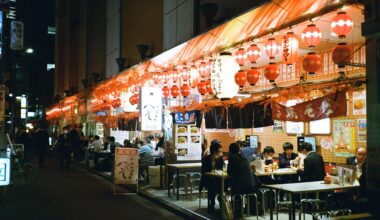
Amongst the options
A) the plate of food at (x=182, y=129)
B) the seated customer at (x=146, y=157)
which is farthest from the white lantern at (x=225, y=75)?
the seated customer at (x=146, y=157)

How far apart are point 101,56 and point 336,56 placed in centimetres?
2965

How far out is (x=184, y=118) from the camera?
17.0 meters

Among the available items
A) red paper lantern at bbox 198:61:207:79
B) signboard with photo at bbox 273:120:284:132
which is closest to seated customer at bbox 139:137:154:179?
red paper lantern at bbox 198:61:207:79

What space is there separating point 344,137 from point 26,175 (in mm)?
13805

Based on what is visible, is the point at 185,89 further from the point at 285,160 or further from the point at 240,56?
the point at 285,160

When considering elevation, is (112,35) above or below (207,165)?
above

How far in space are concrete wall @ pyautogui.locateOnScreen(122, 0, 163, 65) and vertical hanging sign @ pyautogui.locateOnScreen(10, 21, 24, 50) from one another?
706cm

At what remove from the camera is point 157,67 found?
1916 cm

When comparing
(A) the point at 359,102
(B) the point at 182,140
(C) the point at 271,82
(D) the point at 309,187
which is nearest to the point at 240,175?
(D) the point at 309,187

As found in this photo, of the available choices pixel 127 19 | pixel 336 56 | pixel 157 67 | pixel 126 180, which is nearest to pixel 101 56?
pixel 127 19

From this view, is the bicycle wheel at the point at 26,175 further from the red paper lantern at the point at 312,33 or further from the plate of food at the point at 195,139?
the red paper lantern at the point at 312,33

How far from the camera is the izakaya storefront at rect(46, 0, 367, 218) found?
9.92 metres

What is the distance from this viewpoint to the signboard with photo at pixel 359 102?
43.4 ft

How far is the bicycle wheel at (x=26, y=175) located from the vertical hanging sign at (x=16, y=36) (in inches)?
215
